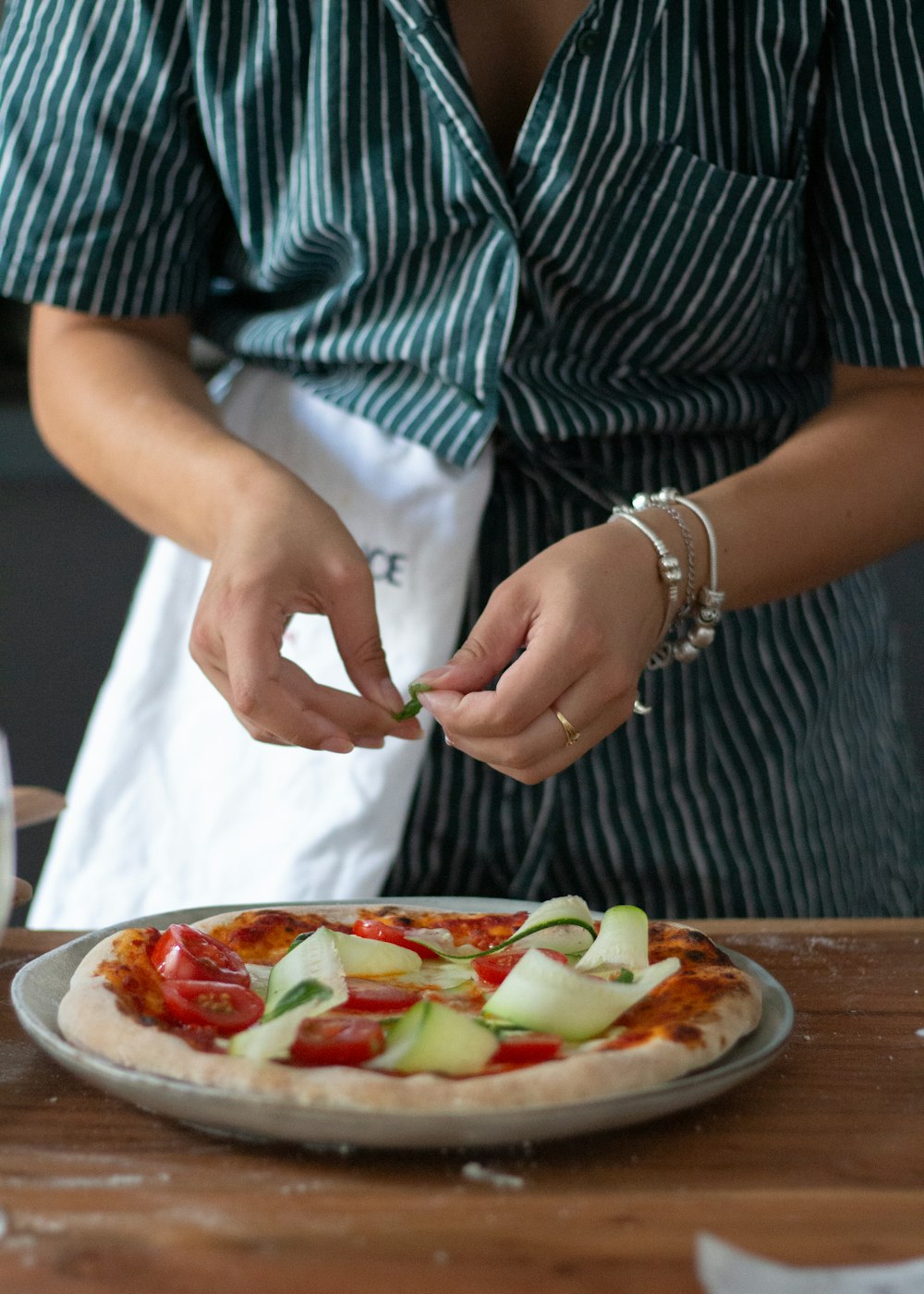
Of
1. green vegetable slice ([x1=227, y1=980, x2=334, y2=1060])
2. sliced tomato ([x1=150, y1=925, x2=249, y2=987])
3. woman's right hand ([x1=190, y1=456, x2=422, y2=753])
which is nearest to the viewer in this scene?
green vegetable slice ([x1=227, y1=980, x2=334, y2=1060])

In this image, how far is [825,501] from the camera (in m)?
1.00

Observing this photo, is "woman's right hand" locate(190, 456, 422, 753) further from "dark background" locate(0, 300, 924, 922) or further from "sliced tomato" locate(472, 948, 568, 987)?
"dark background" locate(0, 300, 924, 922)

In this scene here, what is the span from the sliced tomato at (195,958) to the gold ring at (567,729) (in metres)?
0.23

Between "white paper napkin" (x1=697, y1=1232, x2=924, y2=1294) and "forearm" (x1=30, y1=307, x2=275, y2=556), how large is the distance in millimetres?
582

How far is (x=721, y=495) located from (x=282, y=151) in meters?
0.46

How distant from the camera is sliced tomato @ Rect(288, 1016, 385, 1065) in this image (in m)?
0.59

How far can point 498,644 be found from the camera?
794mm

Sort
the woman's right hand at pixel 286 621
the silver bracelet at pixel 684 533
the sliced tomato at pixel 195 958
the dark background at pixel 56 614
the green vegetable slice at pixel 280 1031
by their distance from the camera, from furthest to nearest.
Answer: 1. the dark background at pixel 56 614
2. the silver bracelet at pixel 684 533
3. the woman's right hand at pixel 286 621
4. the sliced tomato at pixel 195 958
5. the green vegetable slice at pixel 280 1031

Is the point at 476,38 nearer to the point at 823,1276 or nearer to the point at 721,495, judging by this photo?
the point at 721,495

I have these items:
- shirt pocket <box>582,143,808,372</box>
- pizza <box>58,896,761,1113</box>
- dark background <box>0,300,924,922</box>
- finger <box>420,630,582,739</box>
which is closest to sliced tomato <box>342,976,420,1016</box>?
pizza <box>58,896,761,1113</box>

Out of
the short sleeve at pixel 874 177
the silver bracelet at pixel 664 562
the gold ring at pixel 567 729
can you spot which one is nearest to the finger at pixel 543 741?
the gold ring at pixel 567 729

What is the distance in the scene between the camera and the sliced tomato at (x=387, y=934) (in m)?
0.75

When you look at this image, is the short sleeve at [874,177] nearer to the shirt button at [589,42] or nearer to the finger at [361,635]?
the shirt button at [589,42]

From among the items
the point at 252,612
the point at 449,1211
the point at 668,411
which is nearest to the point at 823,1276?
the point at 449,1211
